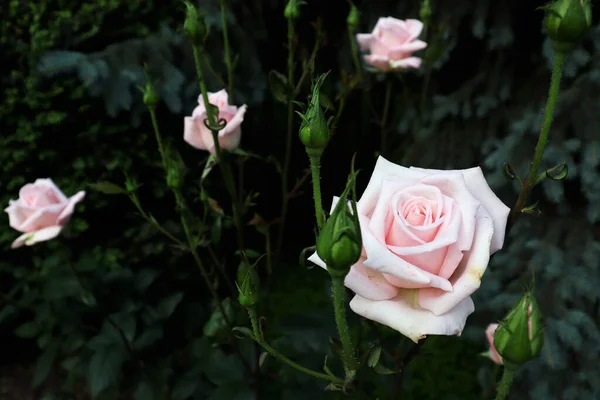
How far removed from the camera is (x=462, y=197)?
1.78ft

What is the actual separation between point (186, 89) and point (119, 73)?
24cm

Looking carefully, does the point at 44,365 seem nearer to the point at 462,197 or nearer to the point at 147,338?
the point at 147,338

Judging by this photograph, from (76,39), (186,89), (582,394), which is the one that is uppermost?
(76,39)

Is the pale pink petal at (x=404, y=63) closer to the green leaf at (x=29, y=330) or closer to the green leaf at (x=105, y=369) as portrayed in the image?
the green leaf at (x=105, y=369)

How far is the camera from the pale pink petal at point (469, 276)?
0.50 meters

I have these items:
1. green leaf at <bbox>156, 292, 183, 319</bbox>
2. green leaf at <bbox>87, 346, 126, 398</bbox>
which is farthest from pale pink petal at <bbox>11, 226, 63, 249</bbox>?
green leaf at <bbox>156, 292, 183, 319</bbox>

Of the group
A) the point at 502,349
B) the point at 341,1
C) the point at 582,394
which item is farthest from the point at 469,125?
the point at 502,349

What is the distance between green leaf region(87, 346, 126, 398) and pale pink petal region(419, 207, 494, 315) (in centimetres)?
130

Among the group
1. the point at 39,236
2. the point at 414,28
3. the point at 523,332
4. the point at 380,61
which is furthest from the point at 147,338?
the point at 523,332

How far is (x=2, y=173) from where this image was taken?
77.5 inches

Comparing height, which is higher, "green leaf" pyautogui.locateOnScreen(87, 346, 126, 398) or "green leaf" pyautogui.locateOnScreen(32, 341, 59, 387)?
"green leaf" pyautogui.locateOnScreen(87, 346, 126, 398)

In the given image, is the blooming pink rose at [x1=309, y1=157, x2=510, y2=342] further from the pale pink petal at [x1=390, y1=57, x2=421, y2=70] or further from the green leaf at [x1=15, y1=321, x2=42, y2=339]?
the green leaf at [x1=15, y1=321, x2=42, y2=339]

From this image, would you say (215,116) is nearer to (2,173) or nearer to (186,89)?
(186,89)

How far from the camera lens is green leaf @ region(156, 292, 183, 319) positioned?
5.98 ft
